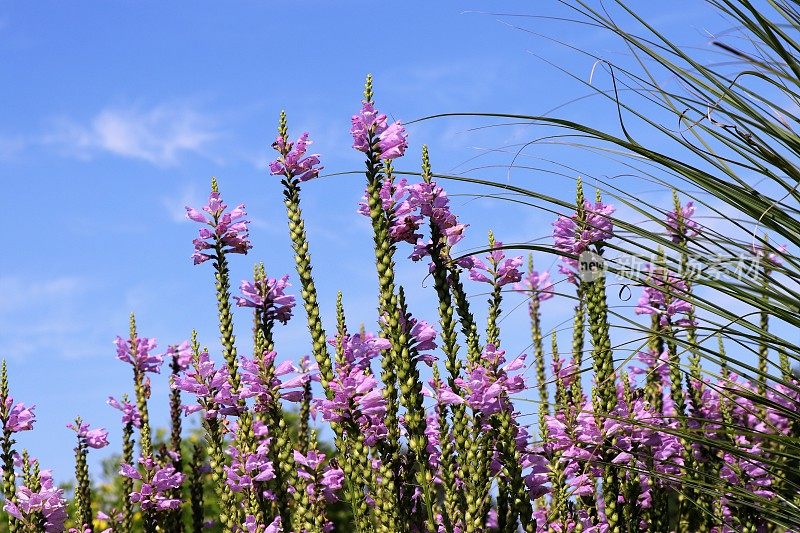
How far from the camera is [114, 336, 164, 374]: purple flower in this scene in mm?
6738

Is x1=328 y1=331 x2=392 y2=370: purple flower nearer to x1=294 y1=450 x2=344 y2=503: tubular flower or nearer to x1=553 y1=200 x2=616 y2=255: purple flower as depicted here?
x1=294 y1=450 x2=344 y2=503: tubular flower

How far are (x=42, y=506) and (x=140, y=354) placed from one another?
1.66 meters

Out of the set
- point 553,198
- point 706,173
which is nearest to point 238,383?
point 553,198

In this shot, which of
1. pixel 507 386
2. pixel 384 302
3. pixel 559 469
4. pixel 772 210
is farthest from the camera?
pixel 559 469

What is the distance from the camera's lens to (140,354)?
265 inches

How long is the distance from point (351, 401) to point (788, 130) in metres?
1.95

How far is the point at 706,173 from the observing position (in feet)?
10.7

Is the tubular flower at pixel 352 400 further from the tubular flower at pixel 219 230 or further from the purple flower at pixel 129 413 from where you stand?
the purple flower at pixel 129 413

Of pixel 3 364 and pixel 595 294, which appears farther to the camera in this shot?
pixel 3 364

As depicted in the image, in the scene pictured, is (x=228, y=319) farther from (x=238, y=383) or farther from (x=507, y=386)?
(x=507, y=386)

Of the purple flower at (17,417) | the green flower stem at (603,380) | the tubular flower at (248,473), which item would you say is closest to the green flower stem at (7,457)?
the purple flower at (17,417)

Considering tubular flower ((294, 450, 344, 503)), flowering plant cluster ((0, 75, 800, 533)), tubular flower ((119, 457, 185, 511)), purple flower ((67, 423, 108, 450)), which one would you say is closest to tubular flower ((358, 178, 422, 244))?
flowering plant cluster ((0, 75, 800, 533))

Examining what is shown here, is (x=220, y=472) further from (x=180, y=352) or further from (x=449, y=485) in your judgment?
(x=180, y=352)

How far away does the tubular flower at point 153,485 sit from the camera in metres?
5.45
